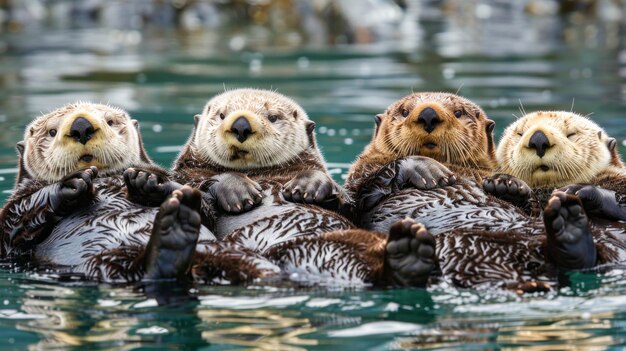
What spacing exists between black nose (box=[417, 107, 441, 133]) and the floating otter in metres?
0.70

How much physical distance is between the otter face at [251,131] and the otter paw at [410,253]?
5.88 feet

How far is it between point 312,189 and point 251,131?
647mm

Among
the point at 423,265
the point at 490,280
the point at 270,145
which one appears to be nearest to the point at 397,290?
the point at 423,265

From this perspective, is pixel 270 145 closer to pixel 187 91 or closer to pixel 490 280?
pixel 490 280

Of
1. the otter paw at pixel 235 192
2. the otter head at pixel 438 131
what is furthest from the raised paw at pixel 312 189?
the otter head at pixel 438 131

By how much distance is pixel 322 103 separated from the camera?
12.0 m

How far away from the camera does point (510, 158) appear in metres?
6.63

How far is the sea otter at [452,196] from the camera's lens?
17.1 ft

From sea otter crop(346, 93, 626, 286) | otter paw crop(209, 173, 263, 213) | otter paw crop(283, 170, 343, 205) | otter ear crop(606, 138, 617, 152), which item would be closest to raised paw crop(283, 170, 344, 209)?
otter paw crop(283, 170, 343, 205)

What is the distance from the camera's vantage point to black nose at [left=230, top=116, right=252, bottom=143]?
6.32 m

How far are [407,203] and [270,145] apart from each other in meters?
1.00

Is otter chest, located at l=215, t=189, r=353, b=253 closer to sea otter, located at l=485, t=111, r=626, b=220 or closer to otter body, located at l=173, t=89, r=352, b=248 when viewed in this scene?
otter body, located at l=173, t=89, r=352, b=248

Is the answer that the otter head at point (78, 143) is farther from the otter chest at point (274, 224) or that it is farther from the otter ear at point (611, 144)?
the otter ear at point (611, 144)

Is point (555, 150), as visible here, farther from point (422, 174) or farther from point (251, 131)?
point (251, 131)
